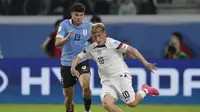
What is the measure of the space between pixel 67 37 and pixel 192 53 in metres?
6.80

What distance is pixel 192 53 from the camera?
1928cm

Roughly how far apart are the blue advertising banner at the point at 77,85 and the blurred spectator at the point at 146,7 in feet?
10.3

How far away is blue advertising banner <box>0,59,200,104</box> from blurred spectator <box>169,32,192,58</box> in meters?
1.37

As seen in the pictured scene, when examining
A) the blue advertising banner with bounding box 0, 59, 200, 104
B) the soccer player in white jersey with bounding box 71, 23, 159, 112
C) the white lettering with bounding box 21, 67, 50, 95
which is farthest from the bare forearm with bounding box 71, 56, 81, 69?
the white lettering with bounding box 21, 67, 50, 95

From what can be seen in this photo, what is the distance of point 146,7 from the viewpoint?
66.4 feet

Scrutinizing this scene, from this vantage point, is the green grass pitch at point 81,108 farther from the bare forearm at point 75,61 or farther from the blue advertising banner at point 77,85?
the bare forearm at point 75,61

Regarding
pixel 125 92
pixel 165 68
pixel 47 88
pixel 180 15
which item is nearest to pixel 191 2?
pixel 180 15

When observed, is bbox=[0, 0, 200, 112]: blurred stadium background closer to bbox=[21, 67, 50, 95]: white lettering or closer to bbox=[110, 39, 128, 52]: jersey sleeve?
bbox=[21, 67, 50, 95]: white lettering

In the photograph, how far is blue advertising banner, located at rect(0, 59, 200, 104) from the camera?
17.3m

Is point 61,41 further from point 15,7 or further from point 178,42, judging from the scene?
point 15,7

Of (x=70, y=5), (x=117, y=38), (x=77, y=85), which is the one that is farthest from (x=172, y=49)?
(x=70, y=5)

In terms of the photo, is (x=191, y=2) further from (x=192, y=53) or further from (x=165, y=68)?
(x=165, y=68)

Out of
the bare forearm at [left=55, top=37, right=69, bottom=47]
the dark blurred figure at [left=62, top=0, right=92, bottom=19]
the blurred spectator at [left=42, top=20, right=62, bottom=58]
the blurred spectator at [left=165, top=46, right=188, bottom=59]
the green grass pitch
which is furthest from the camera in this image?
the dark blurred figure at [left=62, top=0, right=92, bottom=19]

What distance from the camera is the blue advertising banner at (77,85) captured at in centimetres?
1728
